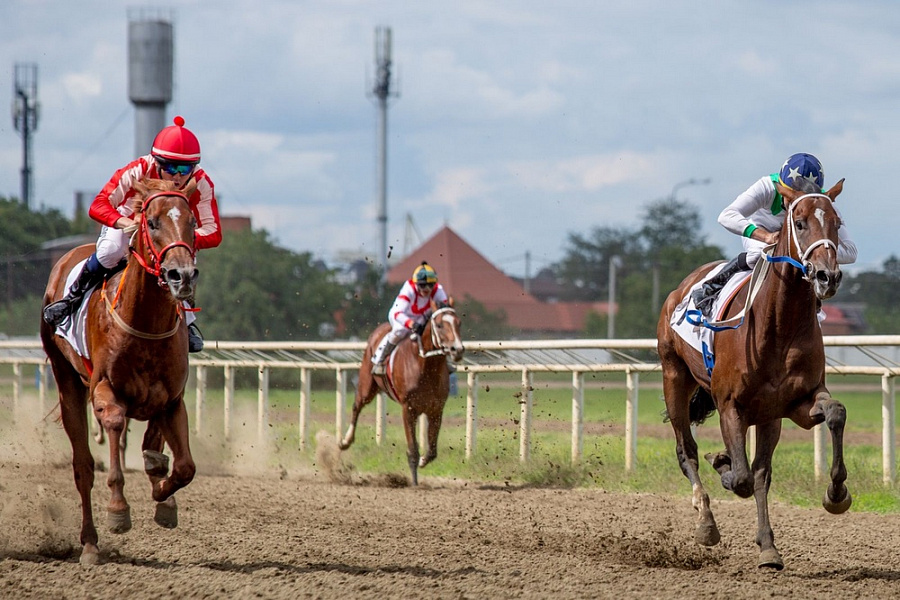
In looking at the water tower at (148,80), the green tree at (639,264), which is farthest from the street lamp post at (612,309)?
the water tower at (148,80)

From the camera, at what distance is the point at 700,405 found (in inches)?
→ 295

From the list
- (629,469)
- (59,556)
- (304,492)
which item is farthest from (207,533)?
(629,469)

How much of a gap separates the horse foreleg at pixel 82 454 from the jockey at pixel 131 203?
0.48 m

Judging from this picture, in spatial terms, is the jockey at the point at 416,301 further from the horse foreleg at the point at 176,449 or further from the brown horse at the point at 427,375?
the horse foreleg at the point at 176,449

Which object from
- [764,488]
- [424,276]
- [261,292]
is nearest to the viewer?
[764,488]

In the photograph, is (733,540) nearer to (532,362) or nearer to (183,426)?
(183,426)

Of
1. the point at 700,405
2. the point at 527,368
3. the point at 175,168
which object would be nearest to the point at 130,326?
the point at 175,168

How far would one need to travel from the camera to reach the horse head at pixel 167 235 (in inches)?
205

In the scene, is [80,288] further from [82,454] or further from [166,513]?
[166,513]

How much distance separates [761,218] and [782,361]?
1.03 meters

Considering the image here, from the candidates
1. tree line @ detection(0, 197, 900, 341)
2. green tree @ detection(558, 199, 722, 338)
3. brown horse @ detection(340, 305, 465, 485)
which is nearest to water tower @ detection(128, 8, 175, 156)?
tree line @ detection(0, 197, 900, 341)

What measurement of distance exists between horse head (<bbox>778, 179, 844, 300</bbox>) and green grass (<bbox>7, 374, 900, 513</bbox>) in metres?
3.23

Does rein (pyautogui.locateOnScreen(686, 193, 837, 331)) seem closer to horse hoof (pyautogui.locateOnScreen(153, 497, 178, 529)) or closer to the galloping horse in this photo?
the galloping horse

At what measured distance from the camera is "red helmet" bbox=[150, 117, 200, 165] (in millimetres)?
5930
